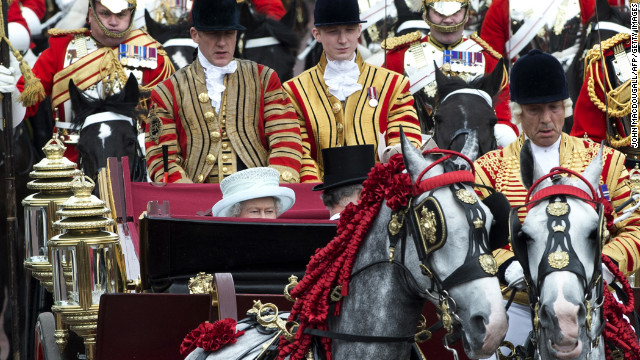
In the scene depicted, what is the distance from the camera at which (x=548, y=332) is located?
4.27 meters

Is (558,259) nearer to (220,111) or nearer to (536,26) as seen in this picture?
(220,111)

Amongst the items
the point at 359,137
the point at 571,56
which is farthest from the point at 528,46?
the point at 359,137

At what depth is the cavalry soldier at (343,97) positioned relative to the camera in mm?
7695

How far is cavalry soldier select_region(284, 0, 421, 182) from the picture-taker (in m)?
7.70

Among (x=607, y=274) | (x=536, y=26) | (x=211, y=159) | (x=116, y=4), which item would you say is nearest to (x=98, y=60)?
(x=116, y=4)

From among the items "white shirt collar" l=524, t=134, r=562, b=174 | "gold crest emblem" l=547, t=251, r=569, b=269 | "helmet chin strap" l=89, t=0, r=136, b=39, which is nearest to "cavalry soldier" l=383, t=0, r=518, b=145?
"helmet chin strap" l=89, t=0, r=136, b=39

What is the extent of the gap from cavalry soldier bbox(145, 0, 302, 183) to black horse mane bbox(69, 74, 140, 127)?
3.37 feet

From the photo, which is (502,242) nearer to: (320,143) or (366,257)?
(366,257)

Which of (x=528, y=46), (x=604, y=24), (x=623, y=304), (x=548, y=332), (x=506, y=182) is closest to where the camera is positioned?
(x=548, y=332)

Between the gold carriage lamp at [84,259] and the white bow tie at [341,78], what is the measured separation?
1.90 meters

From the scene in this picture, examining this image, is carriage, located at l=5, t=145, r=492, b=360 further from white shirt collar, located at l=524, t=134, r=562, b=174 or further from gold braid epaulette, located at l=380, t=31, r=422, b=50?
gold braid epaulette, located at l=380, t=31, r=422, b=50

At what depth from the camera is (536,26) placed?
10.9 m

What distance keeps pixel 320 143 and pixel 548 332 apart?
3.60 m

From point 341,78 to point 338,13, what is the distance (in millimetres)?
397
